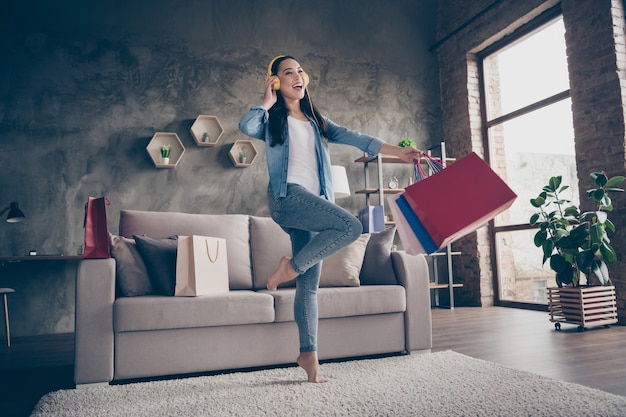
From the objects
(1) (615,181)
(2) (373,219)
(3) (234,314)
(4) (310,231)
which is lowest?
(3) (234,314)

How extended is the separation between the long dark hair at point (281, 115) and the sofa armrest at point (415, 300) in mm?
1065

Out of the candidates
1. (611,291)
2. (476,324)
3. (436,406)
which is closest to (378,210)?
(476,324)

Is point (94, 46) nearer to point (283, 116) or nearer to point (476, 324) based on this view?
point (283, 116)

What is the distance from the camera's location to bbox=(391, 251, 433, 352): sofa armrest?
2.76m

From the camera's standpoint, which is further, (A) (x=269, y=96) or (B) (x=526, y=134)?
(B) (x=526, y=134)

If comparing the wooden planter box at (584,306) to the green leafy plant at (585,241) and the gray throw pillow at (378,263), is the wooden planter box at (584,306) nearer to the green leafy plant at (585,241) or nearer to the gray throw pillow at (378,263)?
the green leafy plant at (585,241)

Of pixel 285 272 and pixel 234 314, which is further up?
pixel 285 272

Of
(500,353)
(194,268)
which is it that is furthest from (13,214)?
(500,353)

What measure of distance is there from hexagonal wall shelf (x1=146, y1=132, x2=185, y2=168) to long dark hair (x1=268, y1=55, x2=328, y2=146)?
9.72 ft

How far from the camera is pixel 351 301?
2.65 metres

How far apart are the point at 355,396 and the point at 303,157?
954 mm

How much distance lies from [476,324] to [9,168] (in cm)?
425

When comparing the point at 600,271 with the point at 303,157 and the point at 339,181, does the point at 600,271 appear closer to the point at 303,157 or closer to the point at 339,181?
the point at 339,181

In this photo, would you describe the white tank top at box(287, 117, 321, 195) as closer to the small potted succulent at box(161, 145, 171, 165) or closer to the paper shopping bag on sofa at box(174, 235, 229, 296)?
the paper shopping bag on sofa at box(174, 235, 229, 296)
